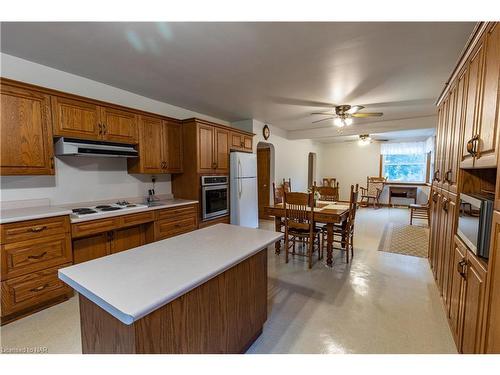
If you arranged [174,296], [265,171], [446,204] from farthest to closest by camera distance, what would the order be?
[265,171], [446,204], [174,296]

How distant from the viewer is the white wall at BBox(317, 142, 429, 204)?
316 inches

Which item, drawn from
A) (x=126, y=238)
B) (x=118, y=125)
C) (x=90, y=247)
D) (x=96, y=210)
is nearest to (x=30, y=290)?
(x=90, y=247)

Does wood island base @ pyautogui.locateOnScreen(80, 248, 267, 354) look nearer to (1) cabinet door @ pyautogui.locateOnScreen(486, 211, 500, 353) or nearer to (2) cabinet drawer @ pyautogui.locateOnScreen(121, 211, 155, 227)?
(1) cabinet door @ pyautogui.locateOnScreen(486, 211, 500, 353)

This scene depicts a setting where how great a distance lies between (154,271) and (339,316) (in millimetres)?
1708

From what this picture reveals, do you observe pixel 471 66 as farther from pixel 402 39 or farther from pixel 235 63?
pixel 235 63

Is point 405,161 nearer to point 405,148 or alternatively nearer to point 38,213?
point 405,148

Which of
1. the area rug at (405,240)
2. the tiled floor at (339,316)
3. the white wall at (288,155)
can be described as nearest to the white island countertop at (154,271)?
the tiled floor at (339,316)

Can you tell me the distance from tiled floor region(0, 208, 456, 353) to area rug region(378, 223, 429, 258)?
24.3 inches

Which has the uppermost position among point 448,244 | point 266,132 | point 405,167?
point 266,132

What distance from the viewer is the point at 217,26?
175cm

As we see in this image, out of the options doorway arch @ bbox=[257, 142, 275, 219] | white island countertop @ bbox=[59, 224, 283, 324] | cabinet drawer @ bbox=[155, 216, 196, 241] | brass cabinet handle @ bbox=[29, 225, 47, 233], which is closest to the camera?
white island countertop @ bbox=[59, 224, 283, 324]

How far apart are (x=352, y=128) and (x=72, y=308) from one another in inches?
216

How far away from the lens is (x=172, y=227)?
318cm

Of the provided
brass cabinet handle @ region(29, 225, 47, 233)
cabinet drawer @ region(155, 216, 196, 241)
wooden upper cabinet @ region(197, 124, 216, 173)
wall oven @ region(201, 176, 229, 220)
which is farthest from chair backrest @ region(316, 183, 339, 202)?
brass cabinet handle @ region(29, 225, 47, 233)
